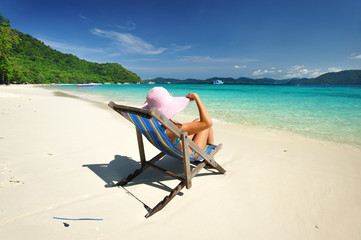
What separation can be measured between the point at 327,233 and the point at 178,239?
1.55 m

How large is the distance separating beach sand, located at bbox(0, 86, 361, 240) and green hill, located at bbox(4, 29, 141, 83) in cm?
6011

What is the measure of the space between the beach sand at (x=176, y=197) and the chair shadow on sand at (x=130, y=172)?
0.02 m

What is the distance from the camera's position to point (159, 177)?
278 centimetres

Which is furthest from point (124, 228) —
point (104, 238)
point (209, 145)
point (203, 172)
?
point (209, 145)

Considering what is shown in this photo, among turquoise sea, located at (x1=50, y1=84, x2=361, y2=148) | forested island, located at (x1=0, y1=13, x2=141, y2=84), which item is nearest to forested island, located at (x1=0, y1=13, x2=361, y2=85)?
forested island, located at (x1=0, y1=13, x2=141, y2=84)

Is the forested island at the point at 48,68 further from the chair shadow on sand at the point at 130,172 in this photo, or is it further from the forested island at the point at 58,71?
the chair shadow on sand at the point at 130,172

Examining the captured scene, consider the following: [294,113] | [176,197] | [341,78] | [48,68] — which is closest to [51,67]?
[48,68]

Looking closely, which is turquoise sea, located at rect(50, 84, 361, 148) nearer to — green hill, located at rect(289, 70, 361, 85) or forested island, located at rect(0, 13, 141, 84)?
forested island, located at rect(0, 13, 141, 84)

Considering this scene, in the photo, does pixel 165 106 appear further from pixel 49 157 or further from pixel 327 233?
pixel 49 157

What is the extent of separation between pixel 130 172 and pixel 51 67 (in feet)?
335

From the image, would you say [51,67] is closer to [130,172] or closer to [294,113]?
[294,113]

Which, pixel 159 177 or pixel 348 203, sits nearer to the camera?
pixel 348 203

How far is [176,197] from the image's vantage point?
2.27 m

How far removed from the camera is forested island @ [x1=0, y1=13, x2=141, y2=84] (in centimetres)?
4931
